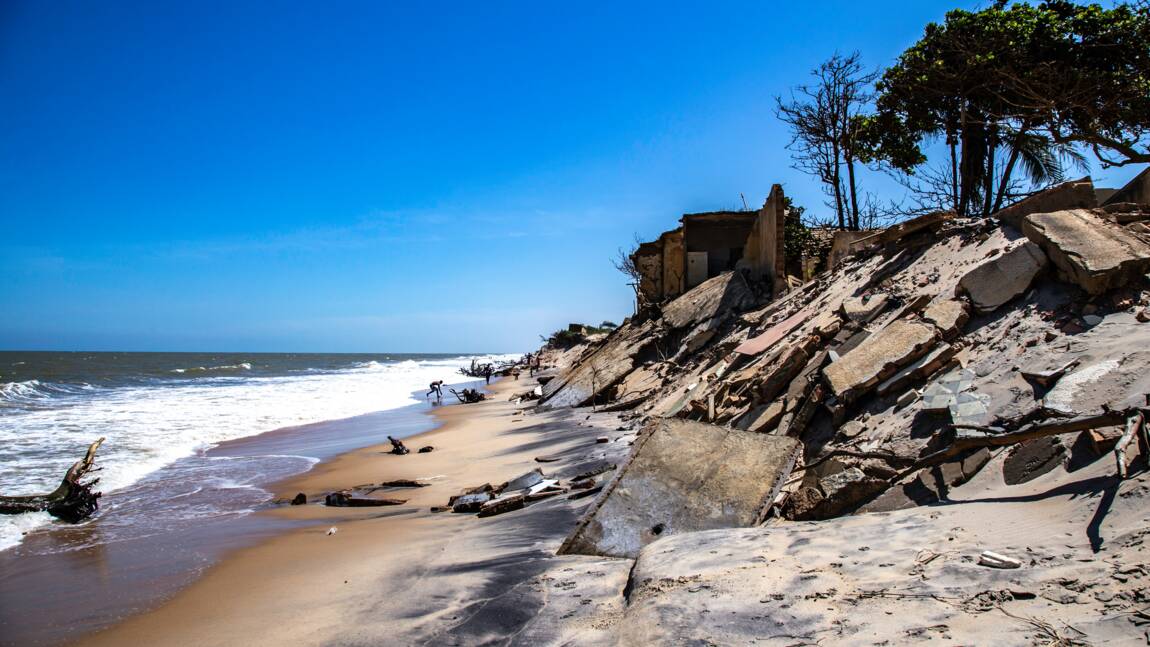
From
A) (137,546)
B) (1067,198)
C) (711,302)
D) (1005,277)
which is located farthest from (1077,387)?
(711,302)

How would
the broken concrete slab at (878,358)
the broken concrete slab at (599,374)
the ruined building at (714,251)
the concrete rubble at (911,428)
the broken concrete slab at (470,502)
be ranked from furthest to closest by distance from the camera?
1. the broken concrete slab at (599,374)
2. the ruined building at (714,251)
3. the broken concrete slab at (470,502)
4. the broken concrete slab at (878,358)
5. the concrete rubble at (911,428)

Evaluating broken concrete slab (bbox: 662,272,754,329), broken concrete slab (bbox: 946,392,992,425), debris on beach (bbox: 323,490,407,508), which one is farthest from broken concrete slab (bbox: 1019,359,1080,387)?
broken concrete slab (bbox: 662,272,754,329)

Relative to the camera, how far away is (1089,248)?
5.96 m

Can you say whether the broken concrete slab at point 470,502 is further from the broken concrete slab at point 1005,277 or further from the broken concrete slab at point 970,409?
the broken concrete slab at point 1005,277

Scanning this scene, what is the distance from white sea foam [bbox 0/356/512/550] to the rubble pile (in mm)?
8247

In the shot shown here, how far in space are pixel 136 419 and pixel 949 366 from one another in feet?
58.8

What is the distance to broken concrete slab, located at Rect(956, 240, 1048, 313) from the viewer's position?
6395 millimetres

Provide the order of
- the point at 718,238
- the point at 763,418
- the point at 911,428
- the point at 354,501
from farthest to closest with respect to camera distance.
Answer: the point at 718,238, the point at 354,501, the point at 763,418, the point at 911,428

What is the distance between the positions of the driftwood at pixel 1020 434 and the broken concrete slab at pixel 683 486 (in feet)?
3.61

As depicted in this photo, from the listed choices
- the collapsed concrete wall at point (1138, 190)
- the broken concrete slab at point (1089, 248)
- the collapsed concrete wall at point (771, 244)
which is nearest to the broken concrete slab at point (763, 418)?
the broken concrete slab at point (1089, 248)

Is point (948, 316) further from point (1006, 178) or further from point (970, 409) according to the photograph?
point (1006, 178)

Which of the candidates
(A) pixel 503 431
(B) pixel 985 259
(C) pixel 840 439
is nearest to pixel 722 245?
(A) pixel 503 431

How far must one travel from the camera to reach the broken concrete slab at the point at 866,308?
26.3 ft

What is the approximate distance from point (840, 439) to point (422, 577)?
3.95 meters
